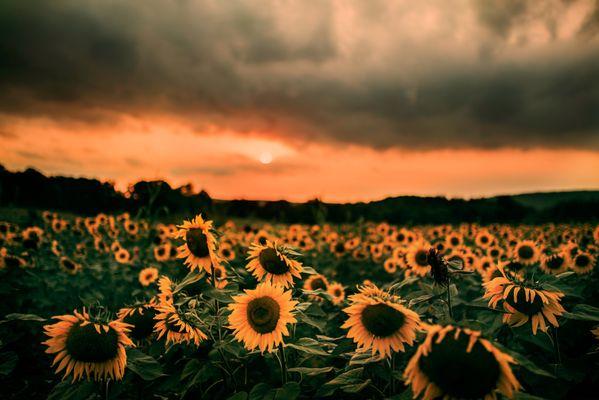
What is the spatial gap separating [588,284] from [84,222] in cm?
1427

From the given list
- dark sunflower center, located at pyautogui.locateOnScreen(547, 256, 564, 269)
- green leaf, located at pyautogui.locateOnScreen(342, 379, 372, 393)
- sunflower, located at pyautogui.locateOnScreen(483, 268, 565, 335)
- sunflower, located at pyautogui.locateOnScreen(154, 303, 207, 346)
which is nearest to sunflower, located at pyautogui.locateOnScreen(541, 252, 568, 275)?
dark sunflower center, located at pyautogui.locateOnScreen(547, 256, 564, 269)

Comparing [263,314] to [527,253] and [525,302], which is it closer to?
[525,302]

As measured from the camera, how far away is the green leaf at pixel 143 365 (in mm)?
2504

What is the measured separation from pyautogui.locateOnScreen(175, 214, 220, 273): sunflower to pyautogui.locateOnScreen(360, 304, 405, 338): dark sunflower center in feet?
4.23

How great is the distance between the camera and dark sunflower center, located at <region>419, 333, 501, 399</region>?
1.65 m

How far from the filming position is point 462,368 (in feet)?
5.45

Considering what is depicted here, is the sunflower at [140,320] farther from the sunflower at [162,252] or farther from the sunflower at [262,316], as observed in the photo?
the sunflower at [162,252]

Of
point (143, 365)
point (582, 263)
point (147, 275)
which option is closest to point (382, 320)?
point (143, 365)

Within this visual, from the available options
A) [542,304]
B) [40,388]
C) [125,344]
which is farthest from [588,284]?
[40,388]

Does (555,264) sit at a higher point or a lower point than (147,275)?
higher

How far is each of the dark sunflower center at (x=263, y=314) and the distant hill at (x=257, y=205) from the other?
21.4 feet

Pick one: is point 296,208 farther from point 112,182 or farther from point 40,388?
point 40,388

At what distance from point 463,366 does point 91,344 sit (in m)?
2.16

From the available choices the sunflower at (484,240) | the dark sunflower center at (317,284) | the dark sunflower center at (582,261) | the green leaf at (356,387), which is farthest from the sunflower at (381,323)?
the sunflower at (484,240)
